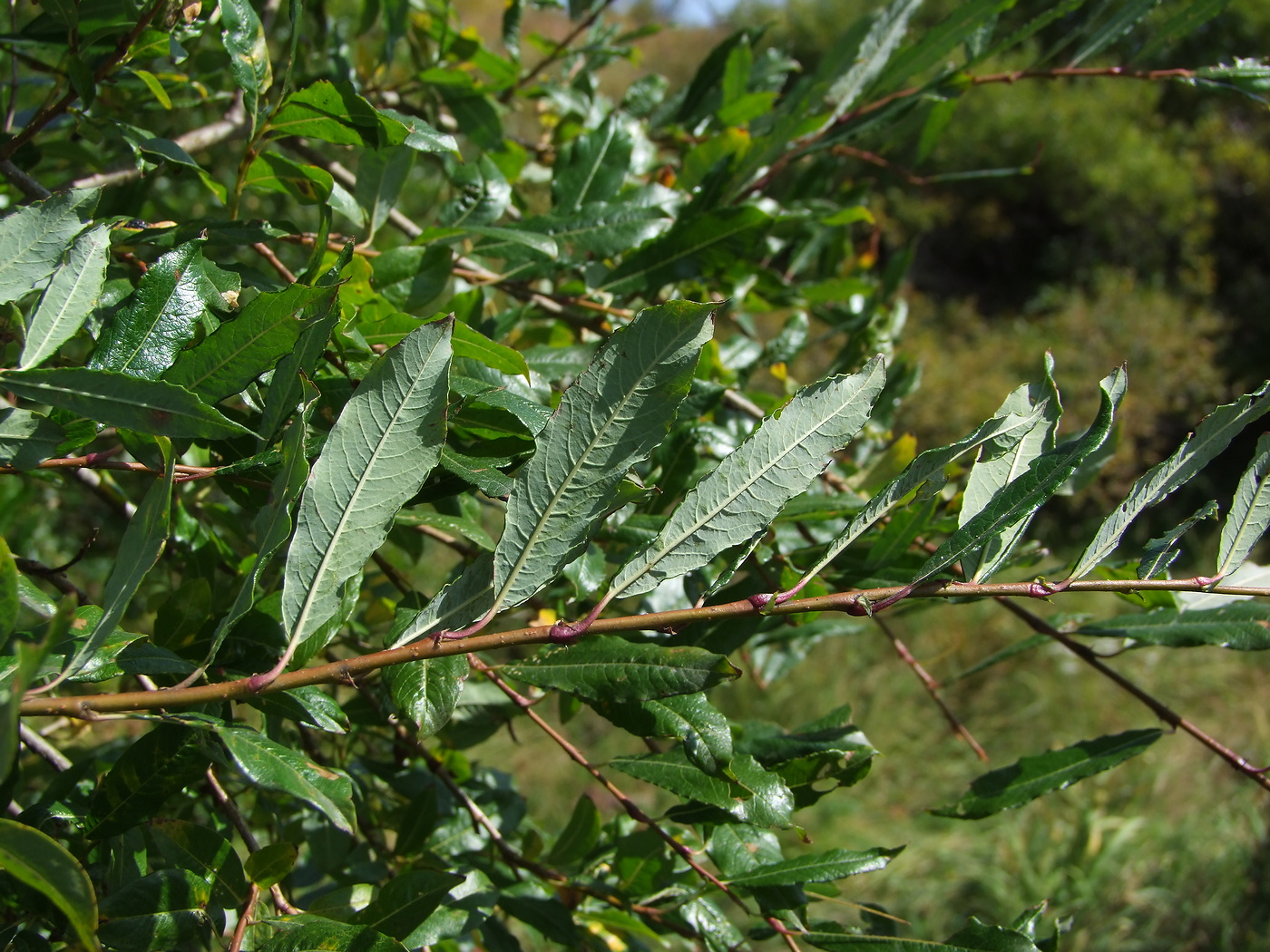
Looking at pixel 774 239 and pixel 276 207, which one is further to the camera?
pixel 276 207

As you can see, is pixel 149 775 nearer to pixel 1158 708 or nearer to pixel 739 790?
pixel 739 790

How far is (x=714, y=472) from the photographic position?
0.58 metres

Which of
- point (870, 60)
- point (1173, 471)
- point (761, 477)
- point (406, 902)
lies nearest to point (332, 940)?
point (406, 902)

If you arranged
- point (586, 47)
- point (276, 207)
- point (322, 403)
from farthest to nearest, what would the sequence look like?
point (276, 207) < point (586, 47) < point (322, 403)

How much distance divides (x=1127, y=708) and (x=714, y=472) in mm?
5088

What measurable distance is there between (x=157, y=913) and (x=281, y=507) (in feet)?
1.08

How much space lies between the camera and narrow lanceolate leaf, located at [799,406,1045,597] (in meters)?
0.58

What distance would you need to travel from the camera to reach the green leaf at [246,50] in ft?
2.48

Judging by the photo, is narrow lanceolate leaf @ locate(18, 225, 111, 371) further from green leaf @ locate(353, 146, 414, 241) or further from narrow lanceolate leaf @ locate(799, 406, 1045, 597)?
narrow lanceolate leaf @ locate(799, 406, 1045, 597)

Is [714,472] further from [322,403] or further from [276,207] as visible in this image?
[276,207]

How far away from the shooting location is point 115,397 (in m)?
0.56

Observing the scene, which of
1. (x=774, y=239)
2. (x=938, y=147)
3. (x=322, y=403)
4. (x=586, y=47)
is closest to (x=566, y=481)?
(x=322, y=403)

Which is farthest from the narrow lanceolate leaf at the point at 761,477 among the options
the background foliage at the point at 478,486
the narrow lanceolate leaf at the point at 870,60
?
the narrow lanceolate leaf at the point at 870,60

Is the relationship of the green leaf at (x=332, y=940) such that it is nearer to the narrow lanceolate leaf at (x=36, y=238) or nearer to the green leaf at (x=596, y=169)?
the narrow lanceolate leaf at (x=36, y=238)
